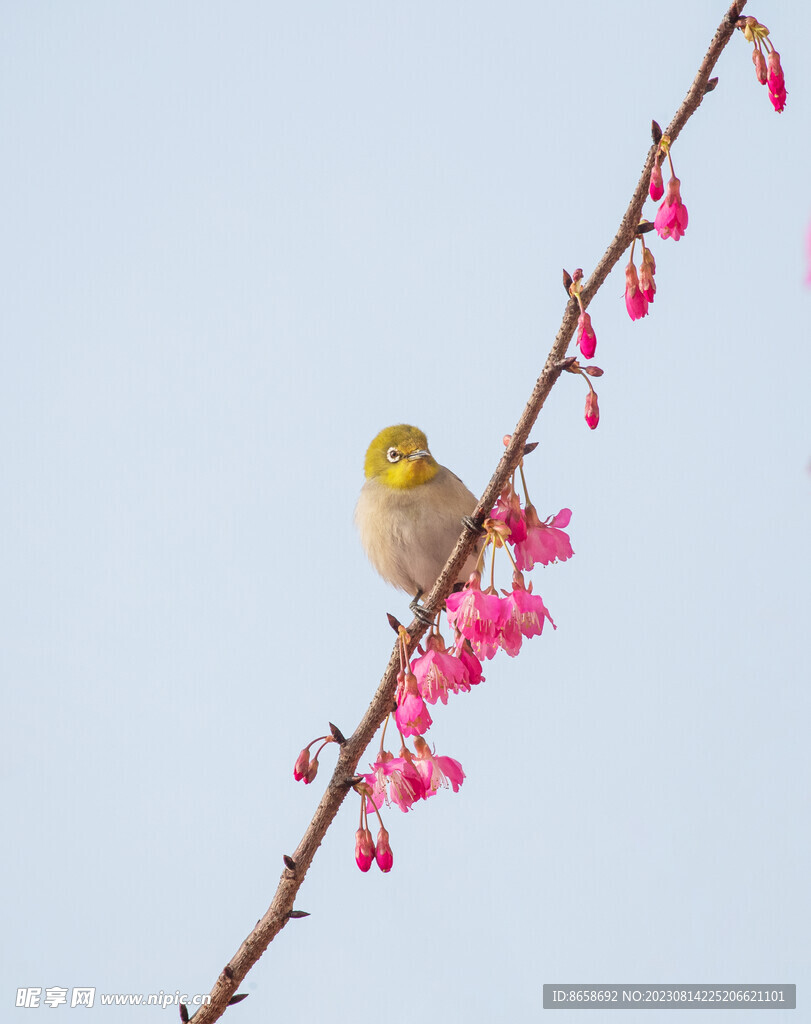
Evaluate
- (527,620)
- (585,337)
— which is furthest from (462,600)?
(585,337)

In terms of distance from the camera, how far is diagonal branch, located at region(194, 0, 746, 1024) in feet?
7.80

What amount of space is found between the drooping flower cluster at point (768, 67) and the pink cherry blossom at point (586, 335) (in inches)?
22.5

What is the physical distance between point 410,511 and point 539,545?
2.13 metres

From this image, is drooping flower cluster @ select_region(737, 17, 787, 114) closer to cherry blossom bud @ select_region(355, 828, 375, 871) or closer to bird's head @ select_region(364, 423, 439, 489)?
cherry blossom bud @ select_region(355, 828, 375, 871)

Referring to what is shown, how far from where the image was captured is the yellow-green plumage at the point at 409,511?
4793mm

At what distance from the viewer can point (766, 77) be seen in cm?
224

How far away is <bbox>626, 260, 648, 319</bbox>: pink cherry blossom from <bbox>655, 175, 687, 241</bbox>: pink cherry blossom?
0.15 m

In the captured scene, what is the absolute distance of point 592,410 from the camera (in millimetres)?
2484

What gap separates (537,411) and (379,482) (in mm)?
2713

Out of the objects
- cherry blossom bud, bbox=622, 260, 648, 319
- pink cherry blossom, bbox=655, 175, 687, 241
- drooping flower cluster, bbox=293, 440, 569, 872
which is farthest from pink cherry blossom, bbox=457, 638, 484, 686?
pink cherry blossom, bbox=655, 175, 687, 241

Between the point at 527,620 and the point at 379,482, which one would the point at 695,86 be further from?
the point at 379,482

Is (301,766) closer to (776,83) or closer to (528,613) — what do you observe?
(528,613)

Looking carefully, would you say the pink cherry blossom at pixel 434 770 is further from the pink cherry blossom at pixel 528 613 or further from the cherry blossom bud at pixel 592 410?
the cherry blossom bud at pixel 592 410

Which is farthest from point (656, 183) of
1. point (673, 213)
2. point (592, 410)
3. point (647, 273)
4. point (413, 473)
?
point (413, 473)
